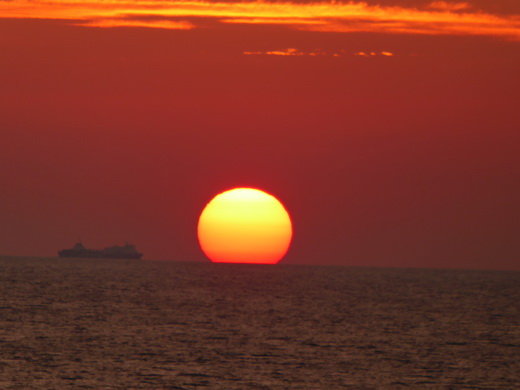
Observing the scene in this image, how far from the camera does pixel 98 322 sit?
10650 cm

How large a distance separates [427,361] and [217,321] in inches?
1498

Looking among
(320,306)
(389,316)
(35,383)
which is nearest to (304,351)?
(35,383)

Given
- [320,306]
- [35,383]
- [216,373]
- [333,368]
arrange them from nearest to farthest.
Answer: [35,383] → [216,373] → [333,368] → [320,306]

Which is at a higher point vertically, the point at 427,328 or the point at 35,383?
the point at 427,328

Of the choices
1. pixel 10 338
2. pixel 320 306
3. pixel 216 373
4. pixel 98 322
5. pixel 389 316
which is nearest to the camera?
pixel 216 373

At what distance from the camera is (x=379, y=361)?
77.1 m

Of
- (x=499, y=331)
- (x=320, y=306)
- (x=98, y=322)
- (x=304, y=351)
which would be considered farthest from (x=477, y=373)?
(x=320, y=306)

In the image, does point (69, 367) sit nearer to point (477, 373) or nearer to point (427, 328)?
point (477, 373)

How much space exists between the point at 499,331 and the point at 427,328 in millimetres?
7504

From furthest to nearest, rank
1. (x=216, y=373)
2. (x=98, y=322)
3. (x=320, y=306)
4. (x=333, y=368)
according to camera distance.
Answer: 1. (x=320, y=306)
2. (x=98, y=322)
3. (x=333, y=368)
4. (x=216, y=373)

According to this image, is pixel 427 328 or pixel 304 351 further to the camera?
pixel 427 328

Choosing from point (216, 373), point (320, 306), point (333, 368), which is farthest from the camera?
point (320, 306)

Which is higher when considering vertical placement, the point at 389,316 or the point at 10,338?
the point at 389,316

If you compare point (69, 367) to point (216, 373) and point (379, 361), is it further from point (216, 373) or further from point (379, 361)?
point (379, 361)
